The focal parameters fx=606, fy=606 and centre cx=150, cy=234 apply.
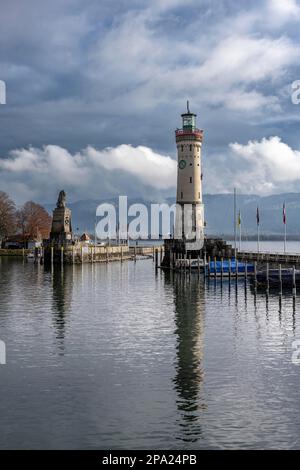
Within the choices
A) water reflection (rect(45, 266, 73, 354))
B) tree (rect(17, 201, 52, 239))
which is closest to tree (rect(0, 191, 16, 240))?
tree (rect(17, 201, 52, 239))

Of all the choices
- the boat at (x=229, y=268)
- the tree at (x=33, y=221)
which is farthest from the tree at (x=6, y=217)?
the boat at (x=229, y=268)

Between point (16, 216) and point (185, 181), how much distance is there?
85.3m

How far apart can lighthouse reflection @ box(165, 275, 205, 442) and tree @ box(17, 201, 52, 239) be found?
112 metres

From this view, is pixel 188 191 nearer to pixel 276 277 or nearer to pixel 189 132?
pixel 189 132

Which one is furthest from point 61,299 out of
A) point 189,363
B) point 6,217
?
point 6,217

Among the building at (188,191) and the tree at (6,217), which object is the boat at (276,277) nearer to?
the building at (188,191)

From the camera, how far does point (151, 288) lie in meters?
79.9

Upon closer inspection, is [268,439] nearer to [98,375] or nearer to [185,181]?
[98,375]

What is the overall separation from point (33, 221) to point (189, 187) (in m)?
79.4

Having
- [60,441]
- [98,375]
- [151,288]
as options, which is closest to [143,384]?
[98,375]

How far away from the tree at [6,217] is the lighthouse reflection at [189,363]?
4219 inches

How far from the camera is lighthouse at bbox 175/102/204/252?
11125 centimetres

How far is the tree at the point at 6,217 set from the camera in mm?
166375

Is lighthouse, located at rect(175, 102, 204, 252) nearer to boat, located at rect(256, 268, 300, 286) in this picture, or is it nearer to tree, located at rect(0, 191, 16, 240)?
boat, located at rect(256, 268, 300, 286)
